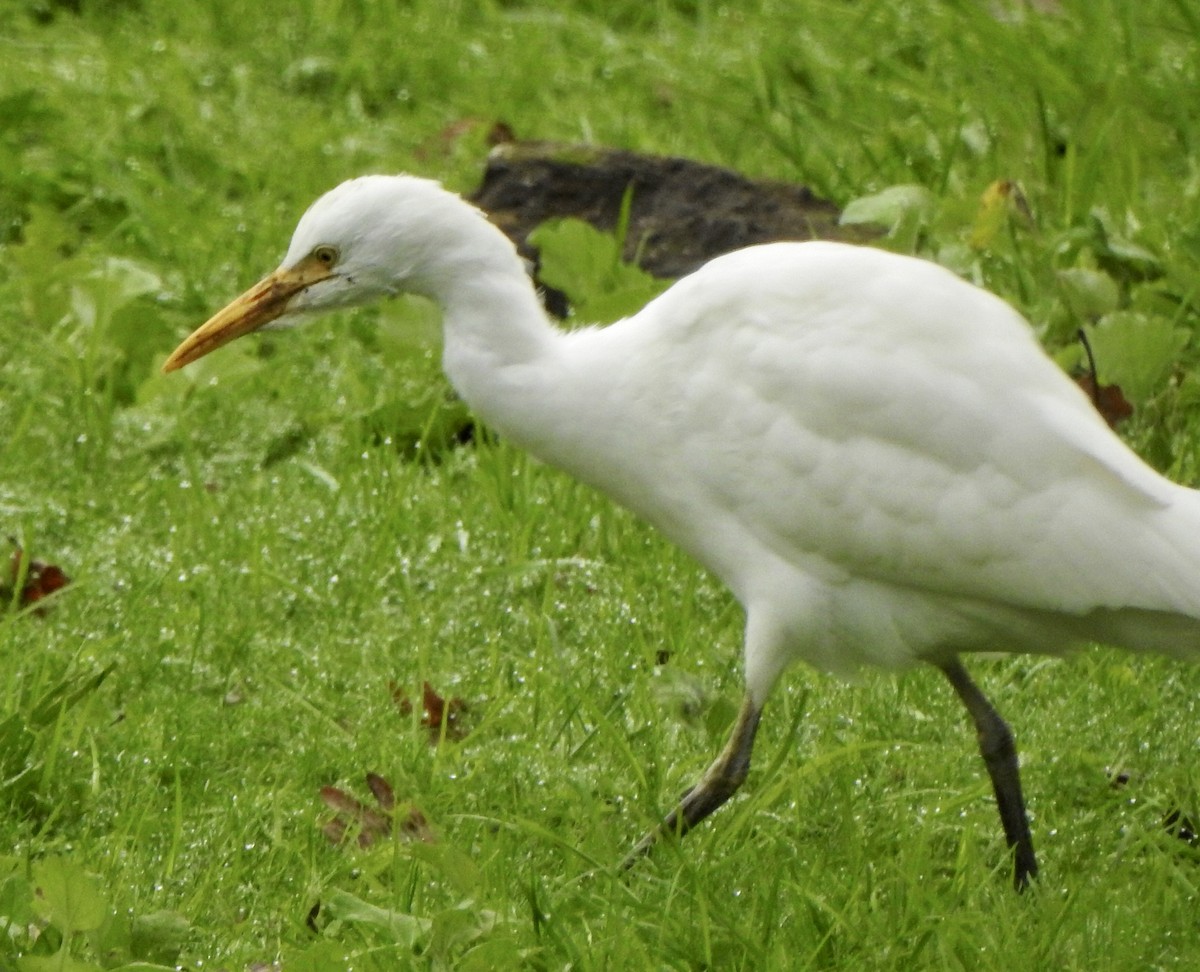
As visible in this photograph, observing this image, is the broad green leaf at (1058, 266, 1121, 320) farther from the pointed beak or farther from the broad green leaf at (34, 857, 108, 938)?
the broad green leaf at (34, 857, 108, 938)

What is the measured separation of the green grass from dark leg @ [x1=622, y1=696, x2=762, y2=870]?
74mm

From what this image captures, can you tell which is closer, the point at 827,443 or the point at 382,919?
the point at 382,919

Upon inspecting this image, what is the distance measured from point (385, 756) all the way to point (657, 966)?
887 millimetres

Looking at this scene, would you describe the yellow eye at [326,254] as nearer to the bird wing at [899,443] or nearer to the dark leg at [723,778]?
the bird wing at [899,443]

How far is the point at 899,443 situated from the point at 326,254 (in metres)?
1.02

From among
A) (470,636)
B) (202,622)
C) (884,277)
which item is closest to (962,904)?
(884,277)

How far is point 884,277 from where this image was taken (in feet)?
10.7

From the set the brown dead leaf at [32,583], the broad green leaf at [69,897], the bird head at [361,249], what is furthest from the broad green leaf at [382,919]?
the brown dead leaf at [32,583]

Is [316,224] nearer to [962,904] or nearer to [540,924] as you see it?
[540,924]

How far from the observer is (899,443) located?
321cm

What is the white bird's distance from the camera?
10.4 feet

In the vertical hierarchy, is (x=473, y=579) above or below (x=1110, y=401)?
below

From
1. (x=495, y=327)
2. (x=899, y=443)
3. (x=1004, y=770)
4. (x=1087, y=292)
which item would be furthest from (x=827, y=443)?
(x=1087, y=292)

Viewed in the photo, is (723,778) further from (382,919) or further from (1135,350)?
(1135,350)
